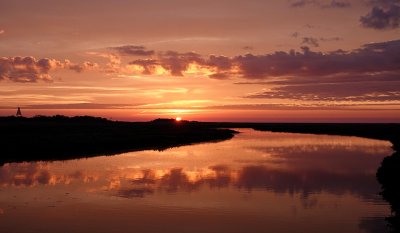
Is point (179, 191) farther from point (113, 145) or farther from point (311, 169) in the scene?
point (113, 145)

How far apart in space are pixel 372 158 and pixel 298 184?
2055 centimetres

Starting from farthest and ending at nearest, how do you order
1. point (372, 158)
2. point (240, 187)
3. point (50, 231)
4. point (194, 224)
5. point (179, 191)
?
point (372, 158), point (240, 187), point (179, 191), point (194, 224), point (50, 231)

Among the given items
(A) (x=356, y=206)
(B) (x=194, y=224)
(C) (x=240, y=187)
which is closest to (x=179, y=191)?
(C) (x=240, y=187)

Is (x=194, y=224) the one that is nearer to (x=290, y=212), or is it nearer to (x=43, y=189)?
(x=290, y=212)

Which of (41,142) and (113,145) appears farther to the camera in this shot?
(113,145)

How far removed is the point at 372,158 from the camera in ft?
133

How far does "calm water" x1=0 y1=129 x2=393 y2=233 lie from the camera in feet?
49.8

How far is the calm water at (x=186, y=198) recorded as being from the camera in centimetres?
1518

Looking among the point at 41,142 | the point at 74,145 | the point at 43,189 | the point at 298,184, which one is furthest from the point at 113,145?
the point at 298,184

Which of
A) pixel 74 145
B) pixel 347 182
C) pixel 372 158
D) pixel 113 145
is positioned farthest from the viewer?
pixel 113 145

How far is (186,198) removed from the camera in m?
19.8

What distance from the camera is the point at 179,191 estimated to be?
71.0 feet

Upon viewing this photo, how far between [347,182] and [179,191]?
1217cm

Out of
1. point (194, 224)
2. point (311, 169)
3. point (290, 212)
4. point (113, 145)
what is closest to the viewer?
point (194, 224)
